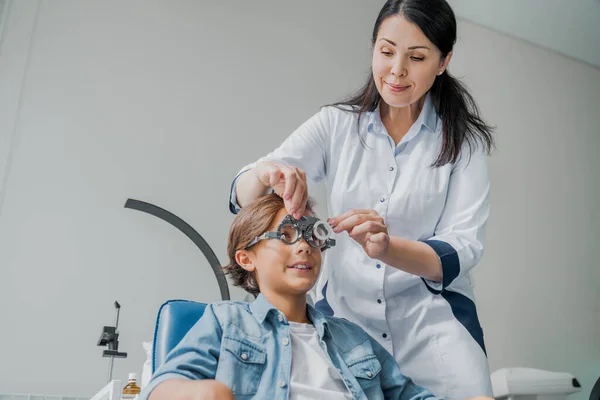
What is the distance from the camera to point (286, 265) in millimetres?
1370

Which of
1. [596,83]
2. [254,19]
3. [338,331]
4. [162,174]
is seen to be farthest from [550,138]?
[338,331]

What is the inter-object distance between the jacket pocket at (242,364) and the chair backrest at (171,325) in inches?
7.1

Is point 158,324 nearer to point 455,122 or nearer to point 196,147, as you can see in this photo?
point 455,122

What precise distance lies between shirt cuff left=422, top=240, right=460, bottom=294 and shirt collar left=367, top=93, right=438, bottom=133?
0.34 metres

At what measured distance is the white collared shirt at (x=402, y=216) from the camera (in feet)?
4.56

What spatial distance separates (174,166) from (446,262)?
2.37 m

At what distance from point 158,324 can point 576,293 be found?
278 centimetres

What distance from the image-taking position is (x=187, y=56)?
369cm

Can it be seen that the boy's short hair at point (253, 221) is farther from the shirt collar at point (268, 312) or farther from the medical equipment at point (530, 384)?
the medical equipment at point (530, 384)

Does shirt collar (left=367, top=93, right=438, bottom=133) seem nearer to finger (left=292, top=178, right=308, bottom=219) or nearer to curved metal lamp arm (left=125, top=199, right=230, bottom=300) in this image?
finger (left=292, top=178, right=308, bottom=219)

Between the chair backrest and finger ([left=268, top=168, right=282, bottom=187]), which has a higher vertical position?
finger ([left=268, top=168, right=282, bottom=187])

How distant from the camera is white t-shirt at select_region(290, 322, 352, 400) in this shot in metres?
1.17

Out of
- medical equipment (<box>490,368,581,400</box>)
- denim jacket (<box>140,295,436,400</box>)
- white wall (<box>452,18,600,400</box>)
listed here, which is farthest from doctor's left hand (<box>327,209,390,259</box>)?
white wall (<box>452,18,600,400</box>)

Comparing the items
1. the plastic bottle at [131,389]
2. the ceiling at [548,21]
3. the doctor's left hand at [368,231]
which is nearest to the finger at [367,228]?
the doctor's left hand at [368,231]
